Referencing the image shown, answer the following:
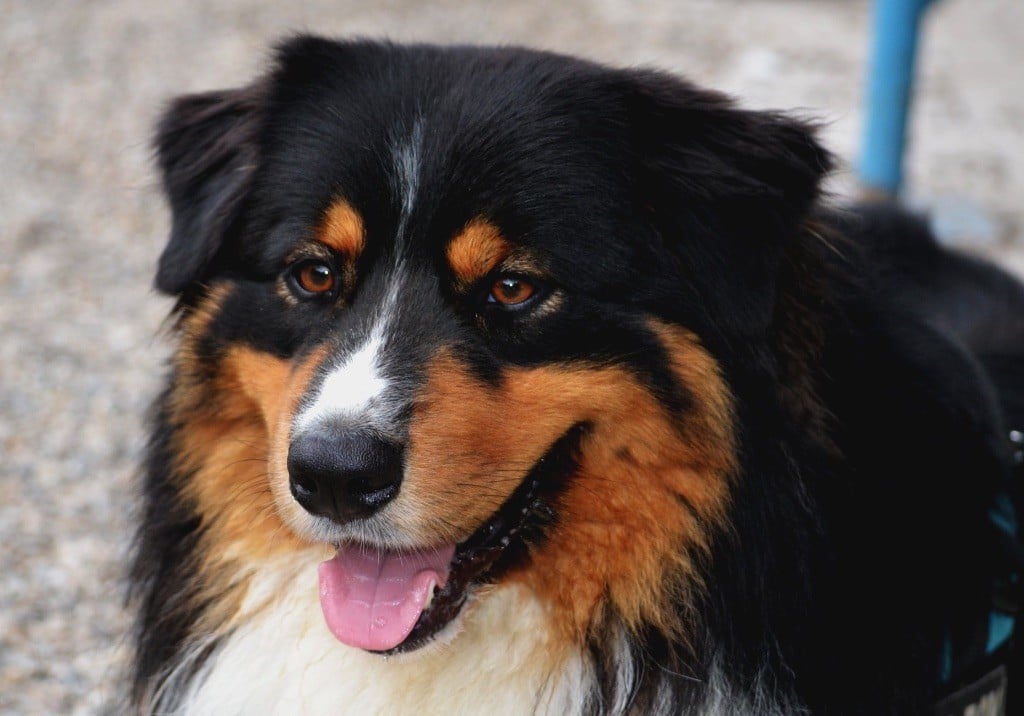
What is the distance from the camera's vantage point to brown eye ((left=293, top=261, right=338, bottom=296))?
2.66m

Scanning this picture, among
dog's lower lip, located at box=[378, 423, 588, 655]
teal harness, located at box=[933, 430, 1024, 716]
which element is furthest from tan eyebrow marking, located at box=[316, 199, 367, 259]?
teal harness, located at box=[933, 430, 1024, 716]

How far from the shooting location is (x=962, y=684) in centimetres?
276

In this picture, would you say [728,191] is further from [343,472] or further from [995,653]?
[995,653]

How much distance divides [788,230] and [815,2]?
10.8m

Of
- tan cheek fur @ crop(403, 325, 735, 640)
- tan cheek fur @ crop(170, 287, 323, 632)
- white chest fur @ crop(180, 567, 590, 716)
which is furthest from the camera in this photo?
tan cheek fur @ crop(170, 287, 323, 632)

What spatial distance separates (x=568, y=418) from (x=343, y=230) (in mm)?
623

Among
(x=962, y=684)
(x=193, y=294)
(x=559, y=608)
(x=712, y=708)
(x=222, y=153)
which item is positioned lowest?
(x=962, y=684)

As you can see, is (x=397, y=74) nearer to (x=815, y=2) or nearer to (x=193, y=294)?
(x=193, y=294)

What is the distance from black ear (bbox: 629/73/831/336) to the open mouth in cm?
41

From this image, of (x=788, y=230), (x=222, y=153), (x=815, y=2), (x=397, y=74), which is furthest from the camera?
(x=815, y=2)

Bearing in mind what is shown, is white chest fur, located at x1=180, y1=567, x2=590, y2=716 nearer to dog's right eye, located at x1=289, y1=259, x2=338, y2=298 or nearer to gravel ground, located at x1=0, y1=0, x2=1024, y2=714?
dog's right eye, located at x1=289, y1=259, x2=338, y2=298

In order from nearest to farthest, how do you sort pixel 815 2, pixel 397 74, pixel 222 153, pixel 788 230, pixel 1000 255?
pixel 788 230 → pixel 397 74 → pixel 222 153 → pixel 1000 255 → pixel 815 2

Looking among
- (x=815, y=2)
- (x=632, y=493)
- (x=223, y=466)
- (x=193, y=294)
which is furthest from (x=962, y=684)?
(x=815, y=2)

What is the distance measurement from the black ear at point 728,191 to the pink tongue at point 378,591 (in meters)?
0.77
